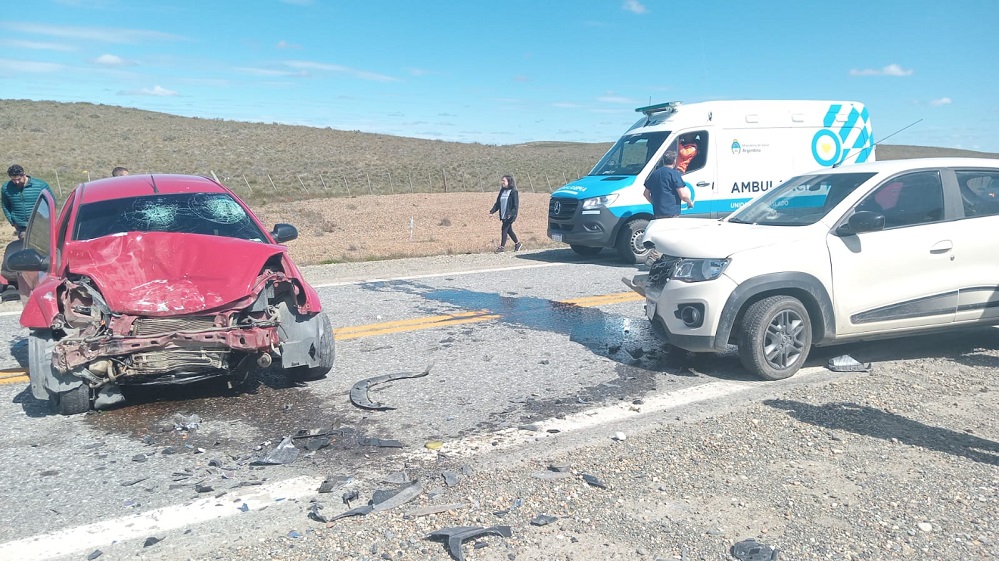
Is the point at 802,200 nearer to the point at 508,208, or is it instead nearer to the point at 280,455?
the point at 280,455

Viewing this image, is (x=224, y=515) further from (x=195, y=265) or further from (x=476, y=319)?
(x=476, y=319)

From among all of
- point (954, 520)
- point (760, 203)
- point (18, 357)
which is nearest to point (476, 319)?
point (760, 203)

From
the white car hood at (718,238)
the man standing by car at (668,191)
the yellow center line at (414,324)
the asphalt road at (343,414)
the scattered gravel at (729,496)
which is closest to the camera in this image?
the scattered gravel at (729,496)

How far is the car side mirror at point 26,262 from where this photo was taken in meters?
5.63

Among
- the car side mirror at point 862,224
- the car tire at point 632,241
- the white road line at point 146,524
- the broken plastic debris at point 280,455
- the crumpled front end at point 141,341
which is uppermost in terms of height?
the car side mirror at point 862,224

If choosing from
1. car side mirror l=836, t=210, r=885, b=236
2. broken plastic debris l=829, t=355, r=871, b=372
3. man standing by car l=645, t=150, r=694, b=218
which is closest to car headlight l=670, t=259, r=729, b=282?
car side mirror l=836, t=210, r=885, b=236

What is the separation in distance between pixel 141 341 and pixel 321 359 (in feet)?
4.39

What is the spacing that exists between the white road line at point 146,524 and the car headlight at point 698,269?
337 cm

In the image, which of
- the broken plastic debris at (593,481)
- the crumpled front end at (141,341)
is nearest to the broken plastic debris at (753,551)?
the broken plastic debris at (593,481)

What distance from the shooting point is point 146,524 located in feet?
12.4

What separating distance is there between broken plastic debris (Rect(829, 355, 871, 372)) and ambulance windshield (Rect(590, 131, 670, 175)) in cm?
703

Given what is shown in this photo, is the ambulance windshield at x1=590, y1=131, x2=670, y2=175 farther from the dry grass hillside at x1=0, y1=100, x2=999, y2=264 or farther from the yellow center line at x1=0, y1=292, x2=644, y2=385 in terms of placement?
the yellow center line at x1=0, y1=292, x2=644, y2=385

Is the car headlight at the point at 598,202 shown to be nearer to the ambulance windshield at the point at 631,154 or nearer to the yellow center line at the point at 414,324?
the ambulance windshield at the point at 631,154

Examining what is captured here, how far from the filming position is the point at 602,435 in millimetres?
4898
